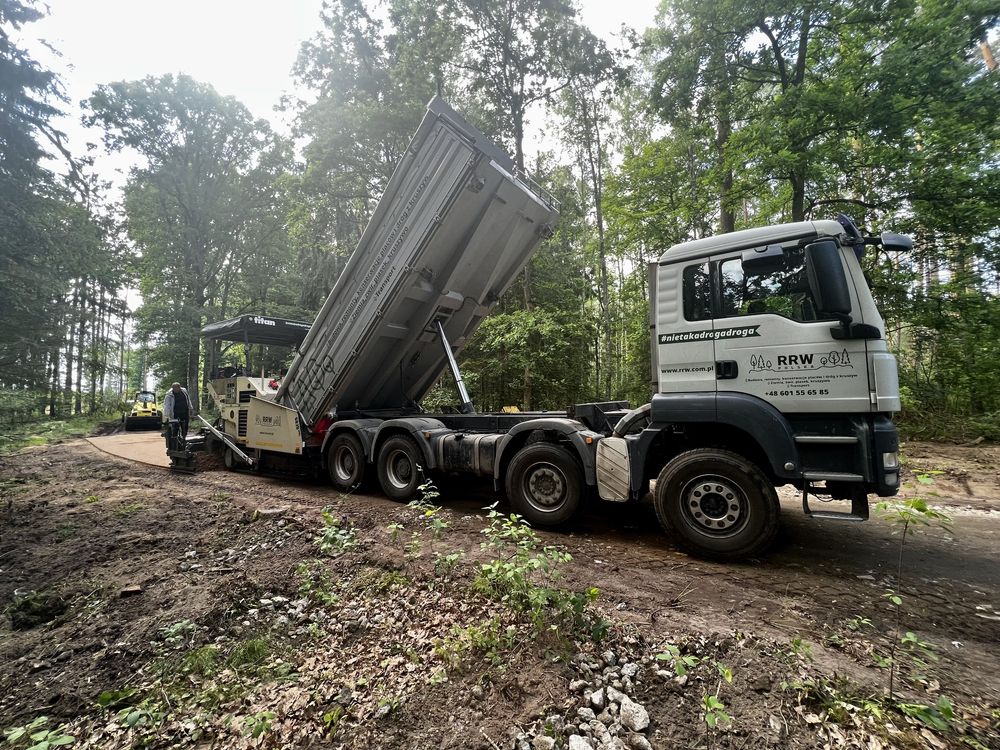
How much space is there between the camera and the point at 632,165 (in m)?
11.1

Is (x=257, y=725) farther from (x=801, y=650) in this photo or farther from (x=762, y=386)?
(x=762, y=386)

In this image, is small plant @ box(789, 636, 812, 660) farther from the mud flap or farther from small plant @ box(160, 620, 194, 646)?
small plant @ box(160, 620, 194, 646)

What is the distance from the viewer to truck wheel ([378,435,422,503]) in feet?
19.2

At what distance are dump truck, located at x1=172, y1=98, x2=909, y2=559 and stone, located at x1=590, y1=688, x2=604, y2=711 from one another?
2090 mm

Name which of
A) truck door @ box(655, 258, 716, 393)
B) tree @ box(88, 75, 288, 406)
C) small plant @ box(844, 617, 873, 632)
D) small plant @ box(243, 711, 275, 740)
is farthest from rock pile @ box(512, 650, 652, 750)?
tree @ box(88, 75, 288, 406)

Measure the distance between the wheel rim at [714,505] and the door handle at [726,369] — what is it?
33.2 inches

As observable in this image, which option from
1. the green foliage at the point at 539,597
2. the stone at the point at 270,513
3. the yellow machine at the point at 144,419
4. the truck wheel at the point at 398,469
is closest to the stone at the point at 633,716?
the green foliage at the point at 539,597

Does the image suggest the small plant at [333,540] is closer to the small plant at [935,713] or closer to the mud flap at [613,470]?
the mud flap at [613,470]

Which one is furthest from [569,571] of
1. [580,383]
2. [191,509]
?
[580,383]

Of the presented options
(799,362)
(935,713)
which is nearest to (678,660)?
(935,713)

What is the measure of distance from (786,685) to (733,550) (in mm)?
1711

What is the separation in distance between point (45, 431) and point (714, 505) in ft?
74.4

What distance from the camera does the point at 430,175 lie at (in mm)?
5320

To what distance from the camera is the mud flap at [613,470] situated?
4.12 metres
